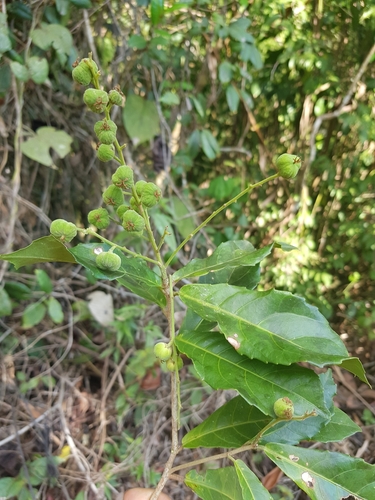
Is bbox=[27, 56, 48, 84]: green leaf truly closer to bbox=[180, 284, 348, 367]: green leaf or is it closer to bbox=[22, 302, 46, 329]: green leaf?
bbox=[22, 302, 46, 329]: green leaf

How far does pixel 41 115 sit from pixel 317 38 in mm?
1399

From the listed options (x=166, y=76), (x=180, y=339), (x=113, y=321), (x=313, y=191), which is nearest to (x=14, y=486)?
(x=113, y=321)

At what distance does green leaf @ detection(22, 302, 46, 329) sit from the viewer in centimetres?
144

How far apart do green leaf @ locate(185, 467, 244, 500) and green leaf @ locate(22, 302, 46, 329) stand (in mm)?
971

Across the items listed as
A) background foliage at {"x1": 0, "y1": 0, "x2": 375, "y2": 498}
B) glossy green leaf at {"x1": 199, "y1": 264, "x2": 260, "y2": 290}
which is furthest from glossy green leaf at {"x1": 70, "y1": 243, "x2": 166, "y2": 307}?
background foliage at {"x1": 0, "y1": 0, "x2": 375, "y2": 498}

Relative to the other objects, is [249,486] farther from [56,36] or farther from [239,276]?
[56,36]

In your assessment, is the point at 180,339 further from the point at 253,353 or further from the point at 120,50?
the point at 120,50

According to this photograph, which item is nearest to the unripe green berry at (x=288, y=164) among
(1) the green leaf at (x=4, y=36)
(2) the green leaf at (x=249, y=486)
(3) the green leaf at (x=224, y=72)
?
(2) the green leaf at (x=249, y=486)

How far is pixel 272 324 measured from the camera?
0.55 metres

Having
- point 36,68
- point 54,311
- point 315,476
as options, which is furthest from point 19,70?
point 315,476

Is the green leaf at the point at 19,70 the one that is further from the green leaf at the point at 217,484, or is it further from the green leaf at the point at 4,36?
the green leaf at the point at 217,484

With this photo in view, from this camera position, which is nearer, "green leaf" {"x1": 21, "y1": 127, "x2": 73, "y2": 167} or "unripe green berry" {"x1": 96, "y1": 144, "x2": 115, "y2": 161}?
"unripe green berry" {"x1": 96, "y1": 144, "x2": 115, "y2": 161}

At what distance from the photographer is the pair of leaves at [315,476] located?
565 millimetres

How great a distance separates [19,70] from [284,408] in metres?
1.25
